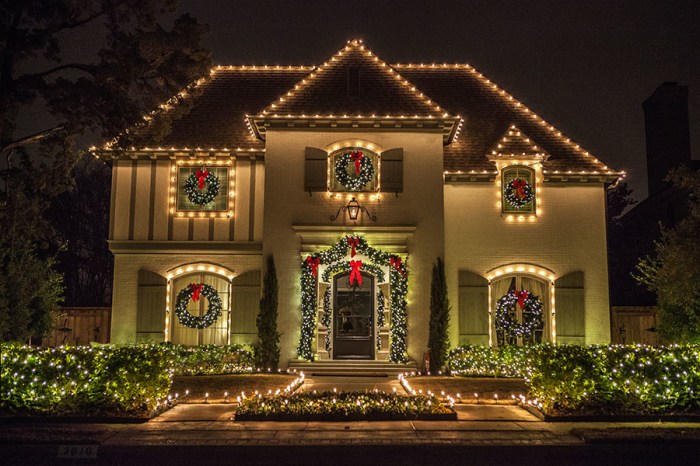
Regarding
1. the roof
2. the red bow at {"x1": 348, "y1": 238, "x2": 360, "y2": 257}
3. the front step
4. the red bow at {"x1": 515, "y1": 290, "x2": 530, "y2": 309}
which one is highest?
the roof

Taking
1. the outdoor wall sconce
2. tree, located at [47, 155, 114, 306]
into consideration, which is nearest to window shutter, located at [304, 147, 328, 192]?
the outdoor wall sconce

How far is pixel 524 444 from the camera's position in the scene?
879cm

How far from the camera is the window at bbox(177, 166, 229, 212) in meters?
18.3

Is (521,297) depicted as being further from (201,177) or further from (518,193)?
(201,177)

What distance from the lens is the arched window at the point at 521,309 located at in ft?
59.0

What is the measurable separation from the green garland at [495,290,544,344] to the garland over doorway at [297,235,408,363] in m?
3.16

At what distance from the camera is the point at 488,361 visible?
16.6 metres

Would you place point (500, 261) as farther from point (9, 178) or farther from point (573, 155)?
point (9, 178)

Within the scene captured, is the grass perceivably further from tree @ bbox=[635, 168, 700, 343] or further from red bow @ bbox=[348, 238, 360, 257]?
tree @ bbox=[635, 168, 700, 343]

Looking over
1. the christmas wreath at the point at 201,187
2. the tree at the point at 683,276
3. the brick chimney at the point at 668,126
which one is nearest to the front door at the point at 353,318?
the christmas wreath at the point at 201,187

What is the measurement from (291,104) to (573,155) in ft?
27.4

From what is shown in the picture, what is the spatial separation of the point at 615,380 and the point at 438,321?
20.3 ft

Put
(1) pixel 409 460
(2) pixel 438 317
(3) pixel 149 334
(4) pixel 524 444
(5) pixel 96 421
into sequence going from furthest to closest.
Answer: (3) pixel 149 334
(2) pixel 438 317
(5) pixel 96 421
(4) pixel 524 444
(1) pixel 409 460

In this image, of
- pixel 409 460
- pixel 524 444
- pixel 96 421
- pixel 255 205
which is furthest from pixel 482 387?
pixel 255 205
